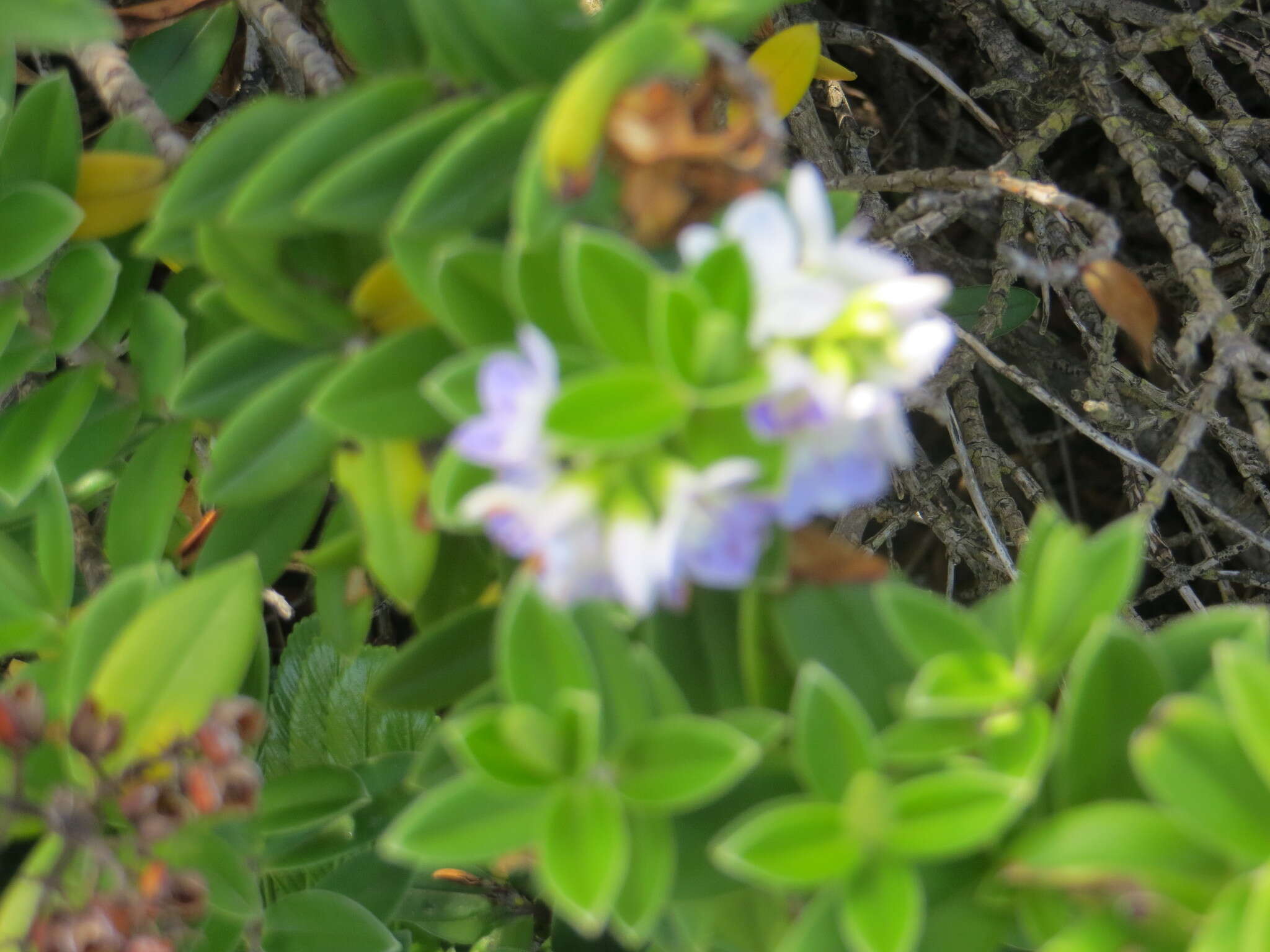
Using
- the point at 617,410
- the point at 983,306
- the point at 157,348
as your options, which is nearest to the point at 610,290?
the point at 617,410

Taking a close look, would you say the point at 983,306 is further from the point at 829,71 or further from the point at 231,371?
the point at 231,371

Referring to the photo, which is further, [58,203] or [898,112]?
[898,112]

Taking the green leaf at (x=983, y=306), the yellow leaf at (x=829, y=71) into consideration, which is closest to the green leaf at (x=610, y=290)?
the yellow leaf at (x=829, y=71)

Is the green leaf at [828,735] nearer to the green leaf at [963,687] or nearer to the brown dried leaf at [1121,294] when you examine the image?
the green leaf at [963,687]

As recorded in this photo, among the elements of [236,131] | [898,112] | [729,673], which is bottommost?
[729,673]

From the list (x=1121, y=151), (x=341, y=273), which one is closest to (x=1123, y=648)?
(x=341, y=273)

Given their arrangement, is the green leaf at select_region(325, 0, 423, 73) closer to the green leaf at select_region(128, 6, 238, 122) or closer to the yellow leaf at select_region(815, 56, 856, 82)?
the green leaf at select_region(128, 6, 238, 122)

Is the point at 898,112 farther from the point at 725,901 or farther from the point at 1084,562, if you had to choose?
the point at 725,901
